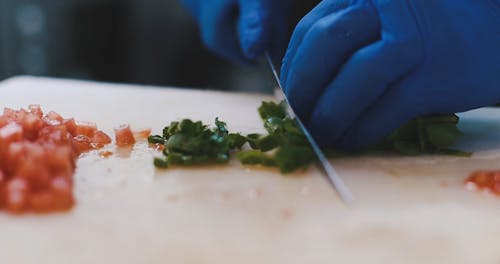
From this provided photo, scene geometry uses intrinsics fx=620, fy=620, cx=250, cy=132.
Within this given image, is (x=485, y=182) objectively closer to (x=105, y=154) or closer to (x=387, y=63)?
(x=387, y=63)

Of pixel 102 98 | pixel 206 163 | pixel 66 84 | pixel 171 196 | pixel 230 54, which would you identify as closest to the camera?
pixel 171 196

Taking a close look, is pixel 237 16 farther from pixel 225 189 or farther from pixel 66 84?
pixel 225 189

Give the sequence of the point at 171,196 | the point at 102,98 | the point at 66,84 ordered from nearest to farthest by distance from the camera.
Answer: the point at 171,196
the point at 102,98
the point at 66,84

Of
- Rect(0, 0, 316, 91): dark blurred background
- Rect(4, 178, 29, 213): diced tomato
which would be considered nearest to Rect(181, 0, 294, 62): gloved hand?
Rect(4, 178, 29, 213): diced tomato

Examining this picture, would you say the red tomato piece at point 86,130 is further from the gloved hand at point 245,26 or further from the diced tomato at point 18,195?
the gloved hand at point 245,26

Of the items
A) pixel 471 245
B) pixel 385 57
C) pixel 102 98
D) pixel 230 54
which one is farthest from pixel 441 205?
pixel 230 54

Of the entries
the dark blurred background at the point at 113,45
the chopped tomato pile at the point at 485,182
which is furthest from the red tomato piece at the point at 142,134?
the dark blurred background at the point at 113,45
